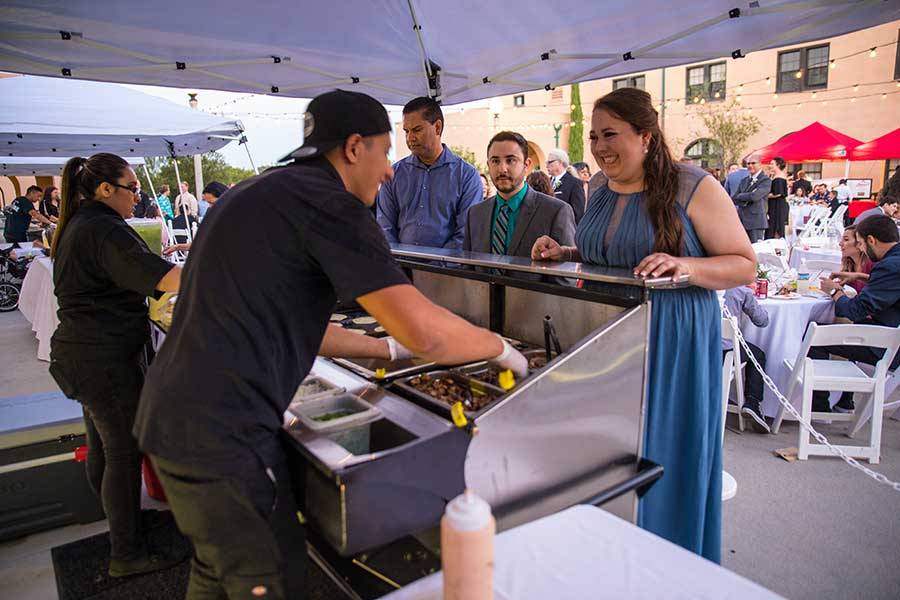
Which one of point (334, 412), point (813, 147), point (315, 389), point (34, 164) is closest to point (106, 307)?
point (315, 389)

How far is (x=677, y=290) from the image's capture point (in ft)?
6.19

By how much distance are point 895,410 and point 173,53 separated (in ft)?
18.5

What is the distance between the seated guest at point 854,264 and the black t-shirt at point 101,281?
14.9 ft

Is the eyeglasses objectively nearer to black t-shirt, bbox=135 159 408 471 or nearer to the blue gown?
black t-shirt, bbox=135 159 408 471

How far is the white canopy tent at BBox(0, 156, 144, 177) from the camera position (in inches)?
518

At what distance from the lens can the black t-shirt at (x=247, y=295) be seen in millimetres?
1153

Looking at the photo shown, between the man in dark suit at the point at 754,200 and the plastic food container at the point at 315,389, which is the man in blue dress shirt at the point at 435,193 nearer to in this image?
the plastic food container at the point at 315,389

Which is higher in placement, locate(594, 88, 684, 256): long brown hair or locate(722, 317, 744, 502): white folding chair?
locate(594, 88, 684, 256): long brown hair

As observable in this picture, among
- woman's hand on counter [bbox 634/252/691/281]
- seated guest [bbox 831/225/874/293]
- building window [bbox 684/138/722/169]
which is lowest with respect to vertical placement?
seated guest [bbox 831/225/874/293]

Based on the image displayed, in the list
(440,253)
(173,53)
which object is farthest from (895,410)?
(173,53)

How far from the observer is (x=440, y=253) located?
8.23 ft

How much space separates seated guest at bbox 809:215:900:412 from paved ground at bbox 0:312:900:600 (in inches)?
23.4

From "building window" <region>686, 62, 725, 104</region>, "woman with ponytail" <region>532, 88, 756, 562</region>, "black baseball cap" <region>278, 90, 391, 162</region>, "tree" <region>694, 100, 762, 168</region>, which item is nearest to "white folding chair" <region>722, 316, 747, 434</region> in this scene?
"woman with ponytail" <region>532, 88, 756, 562</region>

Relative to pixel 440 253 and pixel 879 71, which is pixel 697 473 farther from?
pixel 879 71
